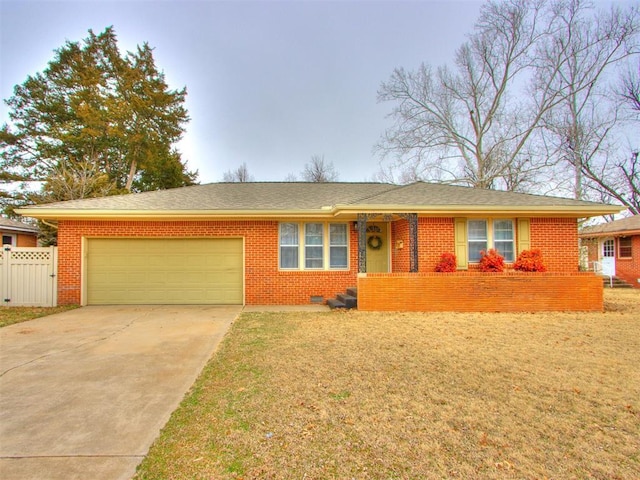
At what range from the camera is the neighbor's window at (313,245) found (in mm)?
10750

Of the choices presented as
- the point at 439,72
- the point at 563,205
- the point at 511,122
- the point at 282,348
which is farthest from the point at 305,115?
the point at 282,348

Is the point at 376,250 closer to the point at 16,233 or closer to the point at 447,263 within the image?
the point at 447,263

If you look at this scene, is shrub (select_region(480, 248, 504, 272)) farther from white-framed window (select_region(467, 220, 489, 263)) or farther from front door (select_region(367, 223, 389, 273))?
front door (select_region(367, 223, 389, 273))

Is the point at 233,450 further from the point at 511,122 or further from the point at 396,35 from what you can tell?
the point at 511,122

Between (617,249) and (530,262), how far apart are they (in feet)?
42.0

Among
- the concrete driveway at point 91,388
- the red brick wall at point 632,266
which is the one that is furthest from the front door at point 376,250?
the red brick wall at point 632,266

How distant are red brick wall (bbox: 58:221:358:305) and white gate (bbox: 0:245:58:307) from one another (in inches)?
25.0

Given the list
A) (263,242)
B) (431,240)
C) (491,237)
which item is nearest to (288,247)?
(263,242)

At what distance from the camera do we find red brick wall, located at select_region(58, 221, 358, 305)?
33.9ft

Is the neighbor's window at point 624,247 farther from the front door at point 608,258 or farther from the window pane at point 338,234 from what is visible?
the window pane at point 338,234

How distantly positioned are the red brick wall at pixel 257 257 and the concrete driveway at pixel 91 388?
2681 millimetres

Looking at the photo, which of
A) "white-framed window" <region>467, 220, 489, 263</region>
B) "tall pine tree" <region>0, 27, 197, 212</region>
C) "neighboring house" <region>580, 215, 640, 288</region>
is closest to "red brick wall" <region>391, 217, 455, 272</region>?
"white-framed window" <region>467, 220, 489, 263</region>

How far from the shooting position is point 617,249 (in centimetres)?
1834

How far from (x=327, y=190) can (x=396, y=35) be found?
9.34 meters
